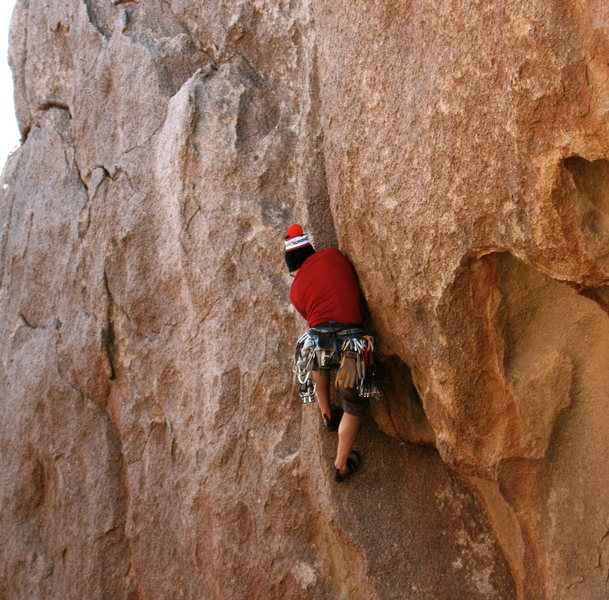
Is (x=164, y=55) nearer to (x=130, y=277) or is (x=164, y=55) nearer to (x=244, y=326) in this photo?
(x=130, y=277)

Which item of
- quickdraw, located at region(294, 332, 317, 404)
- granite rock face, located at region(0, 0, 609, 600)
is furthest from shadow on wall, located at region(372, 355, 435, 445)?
quickdraw, located at region(294, 332, 317, 404)

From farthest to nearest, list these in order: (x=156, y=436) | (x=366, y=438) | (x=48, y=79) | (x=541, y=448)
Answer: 1. (x=48, y=79)
2. (x=156, y=436)
3. (x=366, y=438)
4. (x=541, y=448)

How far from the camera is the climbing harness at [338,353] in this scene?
434cm

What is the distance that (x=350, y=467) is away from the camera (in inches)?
180

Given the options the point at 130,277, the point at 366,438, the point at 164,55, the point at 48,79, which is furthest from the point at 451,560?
the point at 48,79

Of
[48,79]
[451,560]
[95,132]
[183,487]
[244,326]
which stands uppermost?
[48,79]

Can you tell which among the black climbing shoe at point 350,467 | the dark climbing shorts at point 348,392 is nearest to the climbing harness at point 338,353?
the dark climbing shorts at point 348,392

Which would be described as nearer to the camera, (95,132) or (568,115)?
(568,115)

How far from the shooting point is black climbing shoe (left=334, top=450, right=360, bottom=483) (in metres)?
4.55

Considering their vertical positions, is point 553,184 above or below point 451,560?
above

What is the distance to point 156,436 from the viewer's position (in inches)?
220

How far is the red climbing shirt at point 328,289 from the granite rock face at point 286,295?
12 cm

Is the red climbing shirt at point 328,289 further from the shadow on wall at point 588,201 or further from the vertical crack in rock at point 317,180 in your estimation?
the shadow on wall at point 588,201

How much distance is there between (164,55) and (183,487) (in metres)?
2.96
